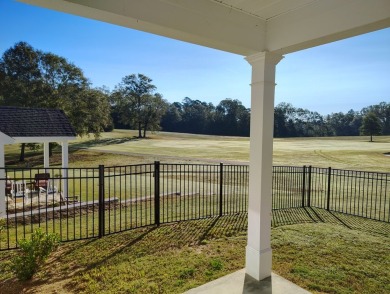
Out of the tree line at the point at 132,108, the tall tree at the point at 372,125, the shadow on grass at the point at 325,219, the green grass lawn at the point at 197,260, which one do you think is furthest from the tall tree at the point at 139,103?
the green grass lawn at the point at 197,260

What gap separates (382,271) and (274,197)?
6.82 m

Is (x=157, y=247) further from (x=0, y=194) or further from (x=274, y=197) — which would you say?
(x=274, y=197)

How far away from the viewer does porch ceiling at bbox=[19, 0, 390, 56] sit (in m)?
2.22

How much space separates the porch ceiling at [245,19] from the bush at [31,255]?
121 inches

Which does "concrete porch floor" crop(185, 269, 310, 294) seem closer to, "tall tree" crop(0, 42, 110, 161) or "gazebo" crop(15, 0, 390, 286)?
"gazebo" crop(15, 0, 390, 286)

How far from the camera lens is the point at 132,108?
33.2 metres

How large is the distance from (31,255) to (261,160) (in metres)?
3.41

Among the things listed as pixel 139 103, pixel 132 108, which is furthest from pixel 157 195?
pixel 132 108

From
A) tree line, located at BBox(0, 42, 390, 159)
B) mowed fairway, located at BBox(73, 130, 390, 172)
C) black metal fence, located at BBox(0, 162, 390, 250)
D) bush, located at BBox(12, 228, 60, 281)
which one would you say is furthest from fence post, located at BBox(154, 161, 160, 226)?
tree line, located at BBox(0, 42, 390, 159)

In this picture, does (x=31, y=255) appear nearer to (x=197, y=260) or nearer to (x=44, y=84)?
(x=197, y=260)

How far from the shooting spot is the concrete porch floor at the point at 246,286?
3.19 meters

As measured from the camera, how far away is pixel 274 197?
34.9 feet

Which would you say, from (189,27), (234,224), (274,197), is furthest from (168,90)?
(189,27)

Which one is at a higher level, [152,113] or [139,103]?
[139,103]
